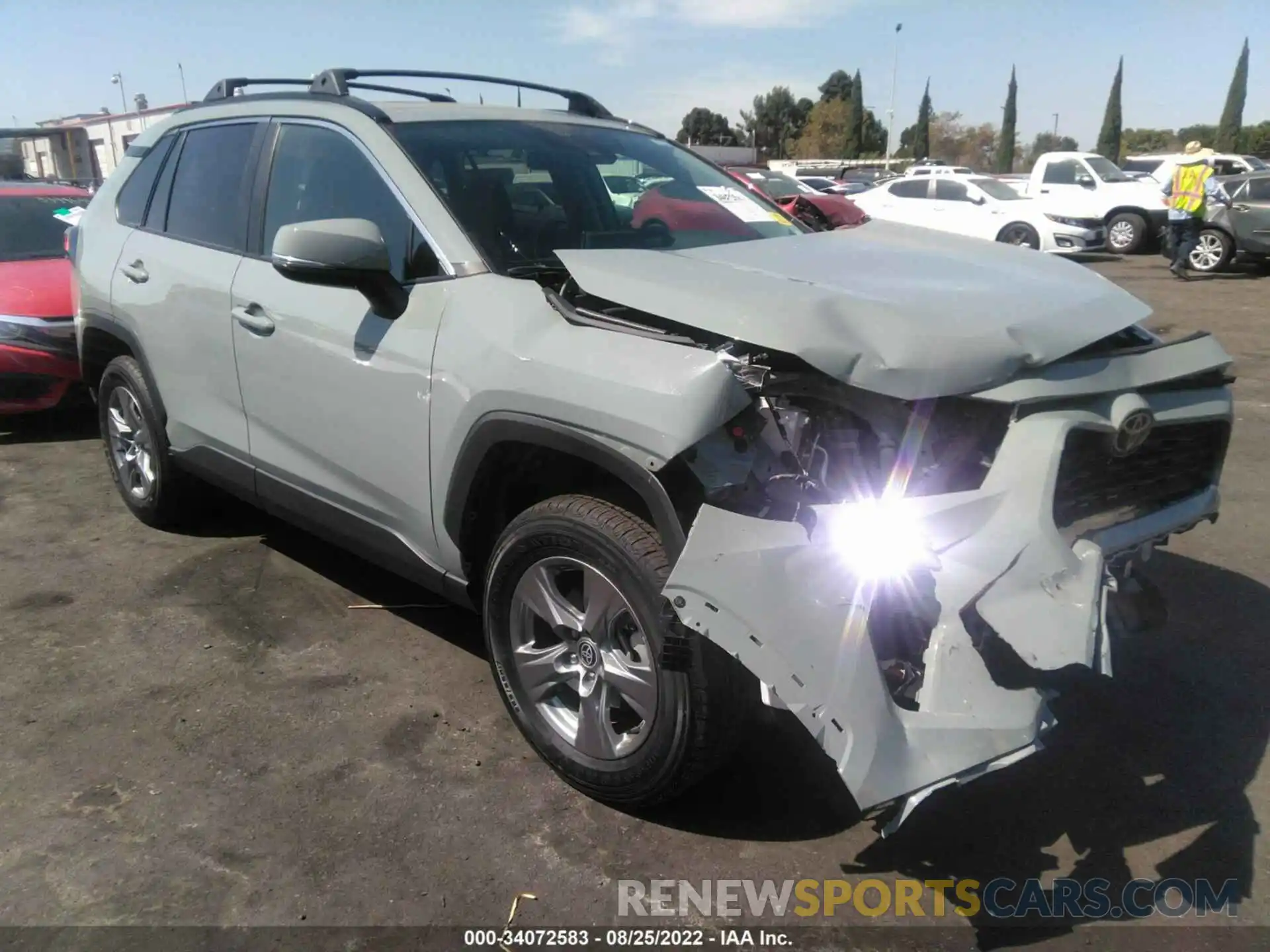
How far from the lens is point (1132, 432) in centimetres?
246

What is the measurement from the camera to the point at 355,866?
258 cm

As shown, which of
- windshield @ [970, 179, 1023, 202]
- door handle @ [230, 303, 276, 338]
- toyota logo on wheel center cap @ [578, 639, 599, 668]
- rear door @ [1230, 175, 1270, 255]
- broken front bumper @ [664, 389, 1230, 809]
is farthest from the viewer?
windshield @ [970, 179, 1023, 202]

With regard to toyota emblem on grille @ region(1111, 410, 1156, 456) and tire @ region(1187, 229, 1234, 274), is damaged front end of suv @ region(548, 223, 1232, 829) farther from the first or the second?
tire @ region(1187, 229, 1234, 274)

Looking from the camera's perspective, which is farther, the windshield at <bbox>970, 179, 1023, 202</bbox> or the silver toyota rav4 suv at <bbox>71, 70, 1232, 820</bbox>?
the windshield at <bbox>970, 179, 1023, 202</bbox>

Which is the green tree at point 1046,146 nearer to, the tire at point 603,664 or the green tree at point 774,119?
the green tree at point 774,119

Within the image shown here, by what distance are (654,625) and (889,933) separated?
0.92 metres

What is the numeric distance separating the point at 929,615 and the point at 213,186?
3.33 metres

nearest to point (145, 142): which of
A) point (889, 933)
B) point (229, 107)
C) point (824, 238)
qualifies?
point (229, 107)

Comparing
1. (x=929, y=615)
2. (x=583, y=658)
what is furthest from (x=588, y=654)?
(x=929, y=615)

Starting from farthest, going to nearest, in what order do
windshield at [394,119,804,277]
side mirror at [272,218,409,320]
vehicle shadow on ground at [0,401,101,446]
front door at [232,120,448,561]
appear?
vehicle shadow on ground at [0,401,101,446], windshield at [394,119,804,277], front door at [232,120,448,561], side mirror at [272,218,409,320]

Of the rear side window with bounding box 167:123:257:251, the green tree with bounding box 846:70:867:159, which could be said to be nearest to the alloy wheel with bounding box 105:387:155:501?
the rear side window with bounding box 167:123:257:251

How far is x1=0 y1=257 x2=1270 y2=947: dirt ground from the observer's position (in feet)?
8.32

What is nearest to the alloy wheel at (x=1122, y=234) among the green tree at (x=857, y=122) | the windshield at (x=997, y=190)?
the windshield at (x=997, y=190)

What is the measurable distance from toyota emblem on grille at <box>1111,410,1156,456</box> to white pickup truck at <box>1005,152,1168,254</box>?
17.2 m
